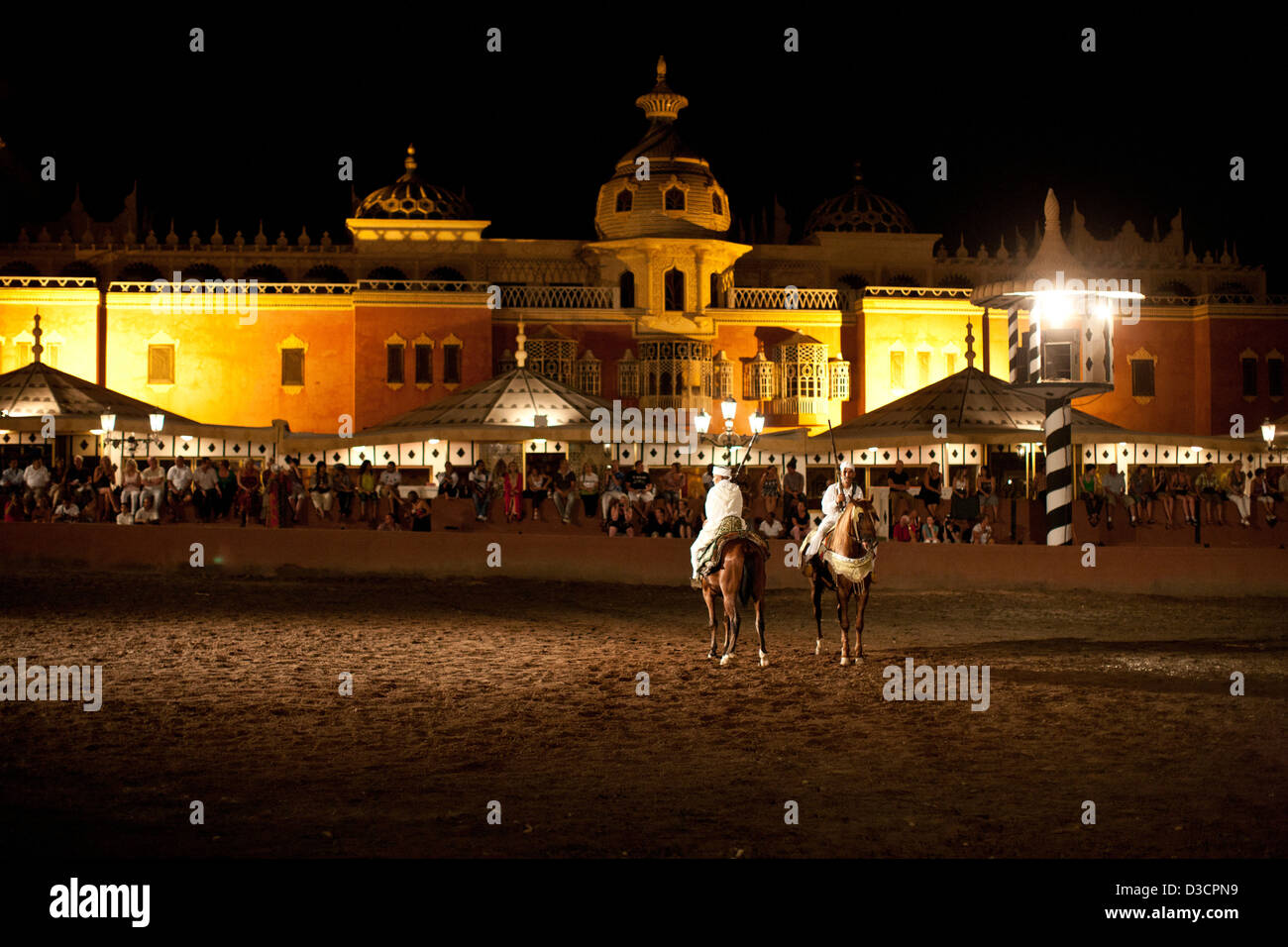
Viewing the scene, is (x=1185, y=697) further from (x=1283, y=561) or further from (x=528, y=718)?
(x=1283, y=561)

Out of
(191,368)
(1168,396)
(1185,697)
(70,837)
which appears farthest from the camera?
(1168,396)

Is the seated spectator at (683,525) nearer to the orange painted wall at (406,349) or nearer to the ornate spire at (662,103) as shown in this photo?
the orange painted wall at (406,349)

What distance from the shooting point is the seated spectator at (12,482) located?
82.8 feet

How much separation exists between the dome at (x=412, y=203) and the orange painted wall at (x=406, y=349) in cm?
634

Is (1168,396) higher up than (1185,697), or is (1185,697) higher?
(1168,396)

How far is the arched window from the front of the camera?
1852 inches

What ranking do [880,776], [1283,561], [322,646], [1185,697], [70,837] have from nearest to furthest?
[70,837], [880,776], [1185,697], [322,646], [1283,561]

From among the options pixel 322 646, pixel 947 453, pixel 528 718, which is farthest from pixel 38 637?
pixel 947 453

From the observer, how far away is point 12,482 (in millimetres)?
25516

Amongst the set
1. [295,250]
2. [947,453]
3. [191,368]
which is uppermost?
[295,250]

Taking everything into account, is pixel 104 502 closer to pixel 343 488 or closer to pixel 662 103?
pixel 343 488

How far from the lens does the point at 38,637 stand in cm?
1425

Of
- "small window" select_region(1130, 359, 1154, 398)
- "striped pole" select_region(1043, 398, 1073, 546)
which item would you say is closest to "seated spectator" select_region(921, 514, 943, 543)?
"striped pole" select_region(1043, 398, 1073, 546)
